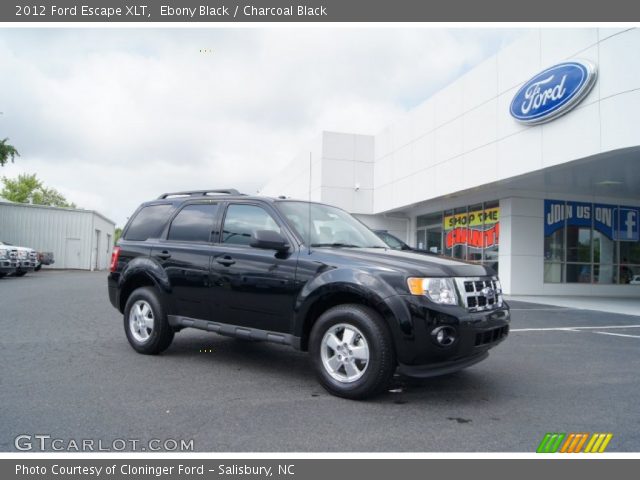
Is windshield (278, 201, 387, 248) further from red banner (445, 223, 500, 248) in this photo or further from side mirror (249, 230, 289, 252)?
red banner (445, 223, 500, 248)

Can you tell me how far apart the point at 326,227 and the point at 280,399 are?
1866mm

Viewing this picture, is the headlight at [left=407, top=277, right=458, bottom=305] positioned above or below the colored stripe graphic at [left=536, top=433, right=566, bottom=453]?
above

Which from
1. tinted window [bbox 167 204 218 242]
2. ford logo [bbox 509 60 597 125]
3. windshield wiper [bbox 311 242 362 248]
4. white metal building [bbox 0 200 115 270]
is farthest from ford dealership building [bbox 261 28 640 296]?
white metal building [bbox 0 200 115 270]

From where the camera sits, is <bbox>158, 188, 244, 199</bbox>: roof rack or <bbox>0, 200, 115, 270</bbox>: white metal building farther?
<bbox>0, 200, 115, 270</bbox>: white metal building

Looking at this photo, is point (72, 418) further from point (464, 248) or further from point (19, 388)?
point (464, 248)

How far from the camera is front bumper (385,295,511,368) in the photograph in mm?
3840

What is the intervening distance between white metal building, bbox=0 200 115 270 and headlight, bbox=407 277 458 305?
33827 millimetres

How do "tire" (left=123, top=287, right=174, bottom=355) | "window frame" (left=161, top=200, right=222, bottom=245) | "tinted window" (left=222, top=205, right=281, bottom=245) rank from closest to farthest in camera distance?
"tinted window" (left=222, top=205, right=281, bottom=245) < "window frame" (left=161, top=200, right=222, bottom=245) < "tire" (left=123, top=287, right=174, bottom=355)

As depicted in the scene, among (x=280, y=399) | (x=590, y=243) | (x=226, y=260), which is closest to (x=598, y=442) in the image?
(x=280, y=399)

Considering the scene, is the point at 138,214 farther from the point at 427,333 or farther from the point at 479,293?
the point at 479,293

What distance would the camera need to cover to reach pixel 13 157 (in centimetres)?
3288

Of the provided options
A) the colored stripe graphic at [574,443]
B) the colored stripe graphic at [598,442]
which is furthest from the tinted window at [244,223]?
the colored stripe graphic at [598,442]

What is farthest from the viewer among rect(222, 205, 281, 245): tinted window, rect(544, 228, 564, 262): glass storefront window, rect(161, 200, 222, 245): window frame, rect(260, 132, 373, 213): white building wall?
rect(260, 132, 373, 213): white building wall

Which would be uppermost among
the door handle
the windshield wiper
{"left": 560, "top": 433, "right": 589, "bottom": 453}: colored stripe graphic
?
the windshield wiper
